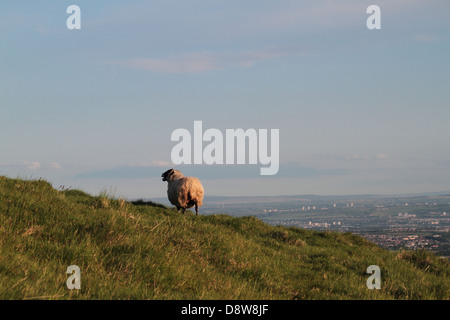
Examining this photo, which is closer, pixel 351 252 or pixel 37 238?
pixel 37 238

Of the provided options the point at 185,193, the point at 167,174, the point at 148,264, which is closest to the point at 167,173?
the point at 167,174

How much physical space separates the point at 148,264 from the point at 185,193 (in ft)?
50.5

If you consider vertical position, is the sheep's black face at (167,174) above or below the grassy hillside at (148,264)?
above

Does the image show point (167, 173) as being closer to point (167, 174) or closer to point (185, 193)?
point (167, 174)

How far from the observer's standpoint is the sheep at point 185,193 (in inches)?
936

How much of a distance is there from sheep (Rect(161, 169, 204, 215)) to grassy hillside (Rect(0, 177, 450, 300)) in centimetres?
976

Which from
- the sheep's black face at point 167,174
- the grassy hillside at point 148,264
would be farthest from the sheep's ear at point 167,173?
the grassy hillside at point 148,264

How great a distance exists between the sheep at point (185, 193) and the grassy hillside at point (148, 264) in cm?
976

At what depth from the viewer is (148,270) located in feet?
27.2

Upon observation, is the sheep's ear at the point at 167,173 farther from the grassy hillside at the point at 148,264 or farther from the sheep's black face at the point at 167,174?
the grassy hillside at the point at 148,264

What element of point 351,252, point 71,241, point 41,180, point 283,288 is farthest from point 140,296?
point 351,252

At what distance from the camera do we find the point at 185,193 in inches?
936
